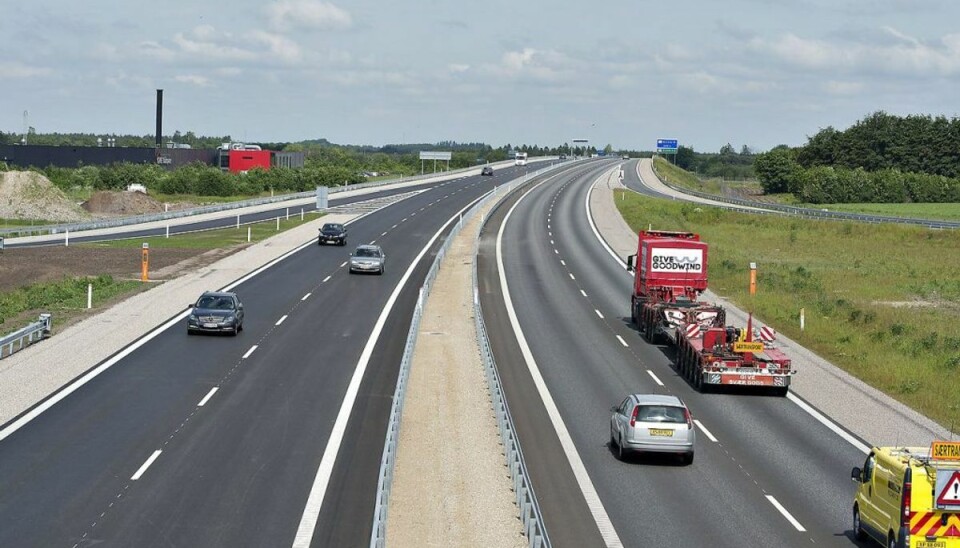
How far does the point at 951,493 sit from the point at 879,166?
176472 mm

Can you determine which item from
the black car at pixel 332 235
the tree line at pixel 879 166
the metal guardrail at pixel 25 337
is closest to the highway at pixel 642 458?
the metal guardrail at pixel 25 337

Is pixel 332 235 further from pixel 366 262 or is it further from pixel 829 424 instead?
pixel 829 424

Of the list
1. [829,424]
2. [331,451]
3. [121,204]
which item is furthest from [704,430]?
[121,204]

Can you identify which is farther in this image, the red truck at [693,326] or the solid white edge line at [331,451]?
the red truck at [693,326]

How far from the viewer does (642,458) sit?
2906cm

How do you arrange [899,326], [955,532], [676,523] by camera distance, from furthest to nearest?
[899,326] → [676,523] → [955,532]

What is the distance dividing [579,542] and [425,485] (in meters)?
4.25

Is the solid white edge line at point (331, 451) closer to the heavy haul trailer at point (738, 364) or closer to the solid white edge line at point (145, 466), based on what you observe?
the solid white edge line at point (145, 466)

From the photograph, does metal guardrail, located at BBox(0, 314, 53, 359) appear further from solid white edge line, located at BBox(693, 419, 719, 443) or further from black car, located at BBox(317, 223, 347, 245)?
black car, located at BBox(317, 223, 347, 245)

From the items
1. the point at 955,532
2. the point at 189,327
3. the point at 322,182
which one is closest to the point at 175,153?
the point at 322,182

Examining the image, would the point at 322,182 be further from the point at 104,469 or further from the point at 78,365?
the point at 104,469

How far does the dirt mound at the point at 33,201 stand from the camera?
107312 mm

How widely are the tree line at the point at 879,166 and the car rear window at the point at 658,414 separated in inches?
5278

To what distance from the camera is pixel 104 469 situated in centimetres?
2591
